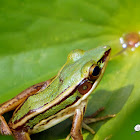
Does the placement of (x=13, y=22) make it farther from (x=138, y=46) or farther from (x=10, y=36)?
(x=138, y=46)

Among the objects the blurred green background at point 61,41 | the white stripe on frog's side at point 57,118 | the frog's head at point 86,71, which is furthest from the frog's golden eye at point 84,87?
the blurred green background at point 61,41

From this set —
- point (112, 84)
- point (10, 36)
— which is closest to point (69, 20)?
point (10, 36)

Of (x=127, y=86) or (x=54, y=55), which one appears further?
(x=54, y=55)


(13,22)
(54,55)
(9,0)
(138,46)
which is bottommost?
(138,46)

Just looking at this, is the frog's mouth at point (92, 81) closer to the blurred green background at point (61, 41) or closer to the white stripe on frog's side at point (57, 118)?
the white stripe on frog's side at point (57, 118)

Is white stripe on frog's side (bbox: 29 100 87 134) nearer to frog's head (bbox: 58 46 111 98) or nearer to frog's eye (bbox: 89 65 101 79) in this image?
frog's head (bbox: 58 46 111 98)

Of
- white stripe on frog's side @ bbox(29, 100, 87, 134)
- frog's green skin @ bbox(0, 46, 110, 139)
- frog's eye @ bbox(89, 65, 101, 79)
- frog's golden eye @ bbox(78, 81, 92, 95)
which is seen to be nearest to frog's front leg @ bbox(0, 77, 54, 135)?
frog's green skin @ bbox(0, 46, 110, 139)
